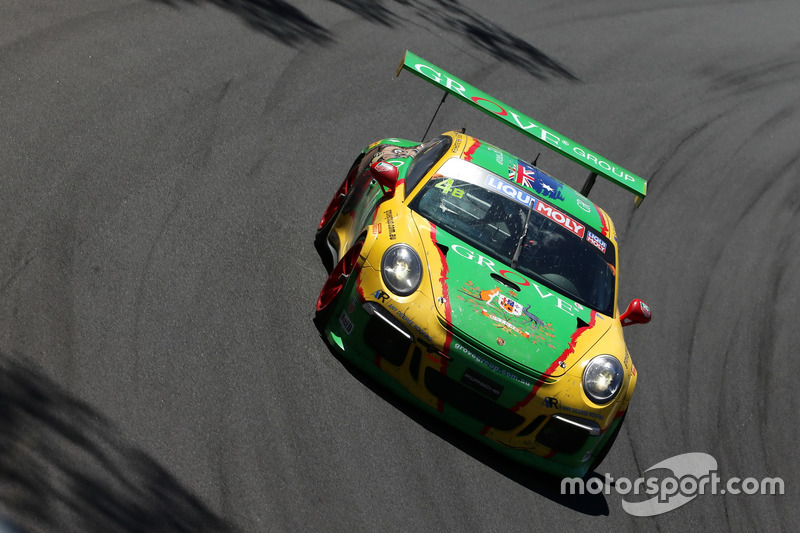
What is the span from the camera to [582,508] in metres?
6.34

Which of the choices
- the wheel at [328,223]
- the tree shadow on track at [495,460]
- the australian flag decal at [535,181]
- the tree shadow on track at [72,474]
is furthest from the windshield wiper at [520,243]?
the tree shadow on track at [72,474]

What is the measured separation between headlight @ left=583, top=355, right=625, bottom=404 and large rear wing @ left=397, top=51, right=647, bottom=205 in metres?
1.86

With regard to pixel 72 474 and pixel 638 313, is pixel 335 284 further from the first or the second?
pixel 72 474

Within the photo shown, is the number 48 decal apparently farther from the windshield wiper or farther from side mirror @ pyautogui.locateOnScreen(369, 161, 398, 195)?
the windshield wiper

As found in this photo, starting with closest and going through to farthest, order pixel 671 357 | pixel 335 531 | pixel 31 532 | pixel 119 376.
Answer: pixel 31 532 < pixel 335 531 < pixel 119 376 < pixel 671 357

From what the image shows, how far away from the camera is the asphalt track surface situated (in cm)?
537

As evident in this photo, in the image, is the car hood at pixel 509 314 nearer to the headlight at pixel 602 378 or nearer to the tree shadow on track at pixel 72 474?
the headlight at pixel 602 378

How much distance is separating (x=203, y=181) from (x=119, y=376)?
8.94 feet

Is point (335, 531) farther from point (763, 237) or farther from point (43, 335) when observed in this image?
point (763, 237)

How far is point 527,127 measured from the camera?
26.0 ft

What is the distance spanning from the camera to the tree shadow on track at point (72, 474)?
180 inches

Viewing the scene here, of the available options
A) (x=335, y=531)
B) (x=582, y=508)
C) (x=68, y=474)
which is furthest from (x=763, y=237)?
(x=68, y=474)

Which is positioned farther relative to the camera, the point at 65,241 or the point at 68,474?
the point at 65,241

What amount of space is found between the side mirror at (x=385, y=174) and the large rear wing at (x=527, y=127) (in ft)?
3.62
